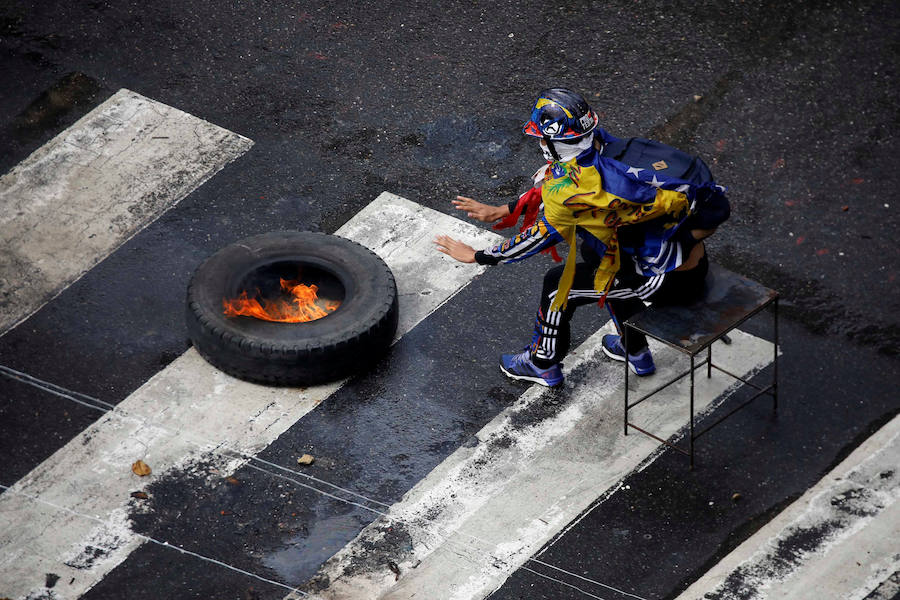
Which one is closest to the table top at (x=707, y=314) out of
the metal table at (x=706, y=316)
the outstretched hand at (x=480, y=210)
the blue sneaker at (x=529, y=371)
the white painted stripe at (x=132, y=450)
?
the metal table at (x=706, y=316)

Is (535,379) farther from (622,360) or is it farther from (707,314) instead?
(707,314)

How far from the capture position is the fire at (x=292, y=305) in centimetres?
802

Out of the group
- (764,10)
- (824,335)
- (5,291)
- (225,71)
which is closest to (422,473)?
(824,335)

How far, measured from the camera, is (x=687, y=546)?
6.82 m

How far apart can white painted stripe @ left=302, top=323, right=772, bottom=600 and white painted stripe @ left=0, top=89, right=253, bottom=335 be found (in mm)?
3197

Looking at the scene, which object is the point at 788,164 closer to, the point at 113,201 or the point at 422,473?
the point at 422,473

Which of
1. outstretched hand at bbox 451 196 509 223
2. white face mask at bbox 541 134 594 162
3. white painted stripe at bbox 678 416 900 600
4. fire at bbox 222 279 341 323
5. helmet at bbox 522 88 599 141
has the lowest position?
white painted stripe at bbox 678 416 900 600

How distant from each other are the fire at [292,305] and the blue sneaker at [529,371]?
4.01ft

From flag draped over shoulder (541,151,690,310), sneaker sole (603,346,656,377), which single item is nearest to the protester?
flag draped over shoulder (541,151,690,310)

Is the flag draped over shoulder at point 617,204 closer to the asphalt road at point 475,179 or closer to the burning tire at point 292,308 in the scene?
the asphalt road at point 475,179

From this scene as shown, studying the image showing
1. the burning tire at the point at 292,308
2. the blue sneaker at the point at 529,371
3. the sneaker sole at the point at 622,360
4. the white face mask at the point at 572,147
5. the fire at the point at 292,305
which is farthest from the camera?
the fire at the point at 292,305

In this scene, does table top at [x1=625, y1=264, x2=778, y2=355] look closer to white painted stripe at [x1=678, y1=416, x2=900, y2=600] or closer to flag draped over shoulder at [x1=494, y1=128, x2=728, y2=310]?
flag draped over shoulder at [x1=494, y1=128, x2=728, y2=310]

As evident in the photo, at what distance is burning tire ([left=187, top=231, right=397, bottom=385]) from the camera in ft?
24.9

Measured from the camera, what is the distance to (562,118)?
21.9 ft
